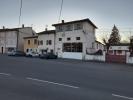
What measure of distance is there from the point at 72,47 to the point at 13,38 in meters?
29.7

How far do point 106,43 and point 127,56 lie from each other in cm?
4162

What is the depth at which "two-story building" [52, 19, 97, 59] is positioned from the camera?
159 ft

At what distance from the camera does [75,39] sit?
49938 mm

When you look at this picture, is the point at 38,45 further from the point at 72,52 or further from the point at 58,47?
the point at 72,52

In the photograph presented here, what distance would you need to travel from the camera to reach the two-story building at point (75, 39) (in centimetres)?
4847

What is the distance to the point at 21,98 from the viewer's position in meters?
7.00

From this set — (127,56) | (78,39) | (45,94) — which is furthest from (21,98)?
(78,39)

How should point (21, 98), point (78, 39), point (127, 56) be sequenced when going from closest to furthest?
point (21, 98) → point (127, 56) → point (78, 39)

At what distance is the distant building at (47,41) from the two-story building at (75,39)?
170 cm

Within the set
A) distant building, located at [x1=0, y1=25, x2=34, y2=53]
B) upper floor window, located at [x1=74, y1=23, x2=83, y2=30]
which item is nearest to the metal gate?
upper floor window, located at [x1=74, y1=23, x2=83, y2=30]

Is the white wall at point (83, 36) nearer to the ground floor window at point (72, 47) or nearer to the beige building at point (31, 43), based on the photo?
the ground floor window at point (72, 47)

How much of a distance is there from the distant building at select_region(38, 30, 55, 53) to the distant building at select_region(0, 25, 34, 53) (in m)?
14.0

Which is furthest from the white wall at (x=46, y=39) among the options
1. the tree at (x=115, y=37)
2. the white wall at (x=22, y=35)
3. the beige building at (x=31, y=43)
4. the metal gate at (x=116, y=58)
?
the tree at (x=115, y=37)

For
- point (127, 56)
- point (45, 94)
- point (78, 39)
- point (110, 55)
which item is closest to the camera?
point (45, 94)
